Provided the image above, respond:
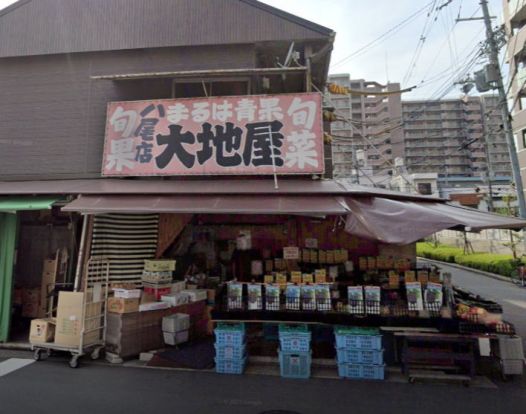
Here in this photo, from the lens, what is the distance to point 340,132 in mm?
66750

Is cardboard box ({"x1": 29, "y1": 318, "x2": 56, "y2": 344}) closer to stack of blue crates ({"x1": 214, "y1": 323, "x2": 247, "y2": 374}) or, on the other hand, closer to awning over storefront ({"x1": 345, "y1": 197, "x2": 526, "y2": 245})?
stack of blue crates ({"x1": 214, "y1": 323, "x2": 247, "y2": 374})

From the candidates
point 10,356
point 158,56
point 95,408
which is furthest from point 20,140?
point 95,408

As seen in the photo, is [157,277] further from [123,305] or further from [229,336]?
[229,336]

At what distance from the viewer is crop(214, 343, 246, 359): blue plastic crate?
6.01 meters

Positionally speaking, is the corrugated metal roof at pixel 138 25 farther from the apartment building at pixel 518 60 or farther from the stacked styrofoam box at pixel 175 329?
the apartment building at pixel 518 60

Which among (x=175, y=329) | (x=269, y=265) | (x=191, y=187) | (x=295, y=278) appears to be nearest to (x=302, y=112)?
(x=191, y=187)

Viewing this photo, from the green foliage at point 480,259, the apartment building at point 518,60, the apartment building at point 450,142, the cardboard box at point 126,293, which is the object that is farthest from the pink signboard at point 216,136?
the apartment building at point 450,142

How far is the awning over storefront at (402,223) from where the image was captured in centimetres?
525

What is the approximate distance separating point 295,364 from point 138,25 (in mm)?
9324

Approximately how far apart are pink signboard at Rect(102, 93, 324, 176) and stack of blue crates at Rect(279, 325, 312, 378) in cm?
360

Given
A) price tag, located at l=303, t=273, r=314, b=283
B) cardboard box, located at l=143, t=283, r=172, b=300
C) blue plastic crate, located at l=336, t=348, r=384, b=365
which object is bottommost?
blue plastic crate, located at l=336, t=348, r=384, b=365

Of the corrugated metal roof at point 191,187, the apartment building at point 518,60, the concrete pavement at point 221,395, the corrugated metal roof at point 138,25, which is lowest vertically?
the concrete pavement at point 221,395

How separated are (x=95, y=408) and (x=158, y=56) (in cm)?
829

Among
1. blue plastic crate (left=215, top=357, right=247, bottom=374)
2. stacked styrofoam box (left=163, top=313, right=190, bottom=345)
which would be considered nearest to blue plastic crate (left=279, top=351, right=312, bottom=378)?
blue plastic crate (left=215, top=357, right=247, bottom=374)
